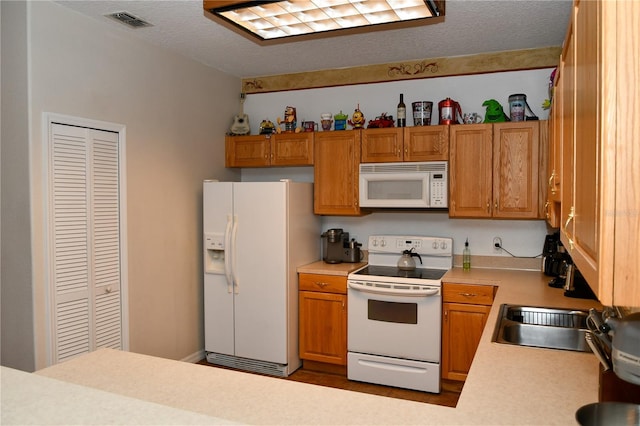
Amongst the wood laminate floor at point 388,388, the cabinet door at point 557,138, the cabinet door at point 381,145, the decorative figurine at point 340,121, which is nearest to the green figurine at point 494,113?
the cabinet door at point 381,145

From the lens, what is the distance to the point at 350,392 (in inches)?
62.6

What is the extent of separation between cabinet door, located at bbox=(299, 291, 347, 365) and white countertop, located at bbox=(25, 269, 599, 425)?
2.01 m

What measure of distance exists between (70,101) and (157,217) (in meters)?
1.08

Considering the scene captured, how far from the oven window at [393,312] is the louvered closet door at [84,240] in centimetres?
186

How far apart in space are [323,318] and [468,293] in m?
1.18

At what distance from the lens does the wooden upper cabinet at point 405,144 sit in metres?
3.93

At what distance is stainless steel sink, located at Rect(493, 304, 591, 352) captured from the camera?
2.43 m

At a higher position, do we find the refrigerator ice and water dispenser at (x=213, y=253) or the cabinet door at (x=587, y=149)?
the cabinet door at (x=587, y=149)

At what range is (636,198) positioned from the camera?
33.2 inches

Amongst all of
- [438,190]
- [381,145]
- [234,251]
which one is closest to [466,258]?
[438,190]

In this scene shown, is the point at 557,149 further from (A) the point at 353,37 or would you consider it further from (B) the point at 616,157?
(A) the point at 353,37

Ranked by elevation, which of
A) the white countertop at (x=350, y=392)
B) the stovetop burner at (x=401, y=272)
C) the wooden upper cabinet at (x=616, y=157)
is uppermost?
the wooden upper cabinet at (x=616, y=157)

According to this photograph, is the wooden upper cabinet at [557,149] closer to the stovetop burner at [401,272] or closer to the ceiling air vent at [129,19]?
the stovetop burner at [401,272]

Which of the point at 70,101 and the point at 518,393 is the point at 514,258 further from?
the point at 70,101
